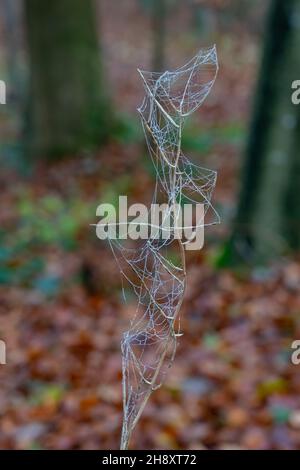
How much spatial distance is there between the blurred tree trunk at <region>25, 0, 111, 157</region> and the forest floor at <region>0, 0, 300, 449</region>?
6.64 feet

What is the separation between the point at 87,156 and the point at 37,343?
5994 mm

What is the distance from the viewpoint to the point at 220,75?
1628cm

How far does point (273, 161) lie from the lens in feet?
16.8

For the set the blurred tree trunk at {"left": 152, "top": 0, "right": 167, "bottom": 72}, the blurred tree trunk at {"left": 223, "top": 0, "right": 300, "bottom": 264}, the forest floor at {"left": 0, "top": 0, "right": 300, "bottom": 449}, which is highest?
the blurred tree trunk at {"left": 152, "top": 0, "right": 167, "bottom": 72}

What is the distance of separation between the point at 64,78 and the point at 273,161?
622cm

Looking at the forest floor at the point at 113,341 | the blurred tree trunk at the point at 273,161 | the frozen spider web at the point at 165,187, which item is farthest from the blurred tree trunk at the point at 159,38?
the frozen spider web at the point at 165,187

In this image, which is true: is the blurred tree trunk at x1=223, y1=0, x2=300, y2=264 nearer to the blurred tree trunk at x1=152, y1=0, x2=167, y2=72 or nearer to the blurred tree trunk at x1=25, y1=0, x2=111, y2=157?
the blurred tree trunk at x1=152, y1=0, x2=167, y2=72

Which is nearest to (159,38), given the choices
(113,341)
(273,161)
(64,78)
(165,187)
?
(64,78)

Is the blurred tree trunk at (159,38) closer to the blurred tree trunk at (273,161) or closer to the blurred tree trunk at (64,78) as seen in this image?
the blurred tree trunk at (64,78)

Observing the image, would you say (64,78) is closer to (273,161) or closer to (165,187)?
(273,161)

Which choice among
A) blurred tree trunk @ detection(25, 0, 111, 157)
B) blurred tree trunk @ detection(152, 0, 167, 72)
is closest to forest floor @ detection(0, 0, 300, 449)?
blurred tree trunk @ detection(152, 0, 167, 72)

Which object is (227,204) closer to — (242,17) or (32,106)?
(32,106)

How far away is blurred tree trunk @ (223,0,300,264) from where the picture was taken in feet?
15.8

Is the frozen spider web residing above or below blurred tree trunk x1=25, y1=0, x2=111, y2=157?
below
